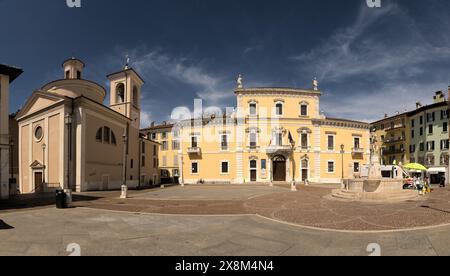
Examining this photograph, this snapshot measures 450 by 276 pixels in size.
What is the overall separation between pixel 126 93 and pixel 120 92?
194 centimetres

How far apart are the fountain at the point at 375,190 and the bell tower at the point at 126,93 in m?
30.1

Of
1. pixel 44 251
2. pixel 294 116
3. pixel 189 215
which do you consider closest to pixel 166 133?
pixel 294 116

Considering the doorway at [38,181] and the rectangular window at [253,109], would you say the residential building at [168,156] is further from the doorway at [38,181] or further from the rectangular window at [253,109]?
the doorway at [38,181]

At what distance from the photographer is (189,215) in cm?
1117

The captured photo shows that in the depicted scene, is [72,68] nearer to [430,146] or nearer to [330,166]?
[330,166]

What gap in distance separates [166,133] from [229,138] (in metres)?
17.9

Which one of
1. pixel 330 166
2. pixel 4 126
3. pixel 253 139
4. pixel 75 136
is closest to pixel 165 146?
pixel 253 139

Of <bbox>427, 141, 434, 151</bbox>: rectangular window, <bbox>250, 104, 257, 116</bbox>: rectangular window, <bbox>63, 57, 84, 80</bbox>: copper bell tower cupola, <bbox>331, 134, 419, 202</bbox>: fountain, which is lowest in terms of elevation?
<bbox>331, 134, 419, 202</bbox>: fountain

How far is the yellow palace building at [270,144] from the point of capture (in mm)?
43344

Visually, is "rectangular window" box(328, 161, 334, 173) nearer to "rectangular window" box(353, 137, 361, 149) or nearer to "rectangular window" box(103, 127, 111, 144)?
"rectangular window" box(353, 137, 361, 149)

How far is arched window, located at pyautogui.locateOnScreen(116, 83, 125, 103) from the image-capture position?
37.8 meters

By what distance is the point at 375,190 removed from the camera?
668 inches

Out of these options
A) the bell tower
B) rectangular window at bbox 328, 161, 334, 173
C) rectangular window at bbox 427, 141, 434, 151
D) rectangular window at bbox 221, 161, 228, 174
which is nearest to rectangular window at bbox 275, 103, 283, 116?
rectangular window at bbox 328, 161, 334, 173

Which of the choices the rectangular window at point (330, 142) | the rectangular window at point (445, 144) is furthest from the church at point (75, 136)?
the rectangular window at point (445, 144)
